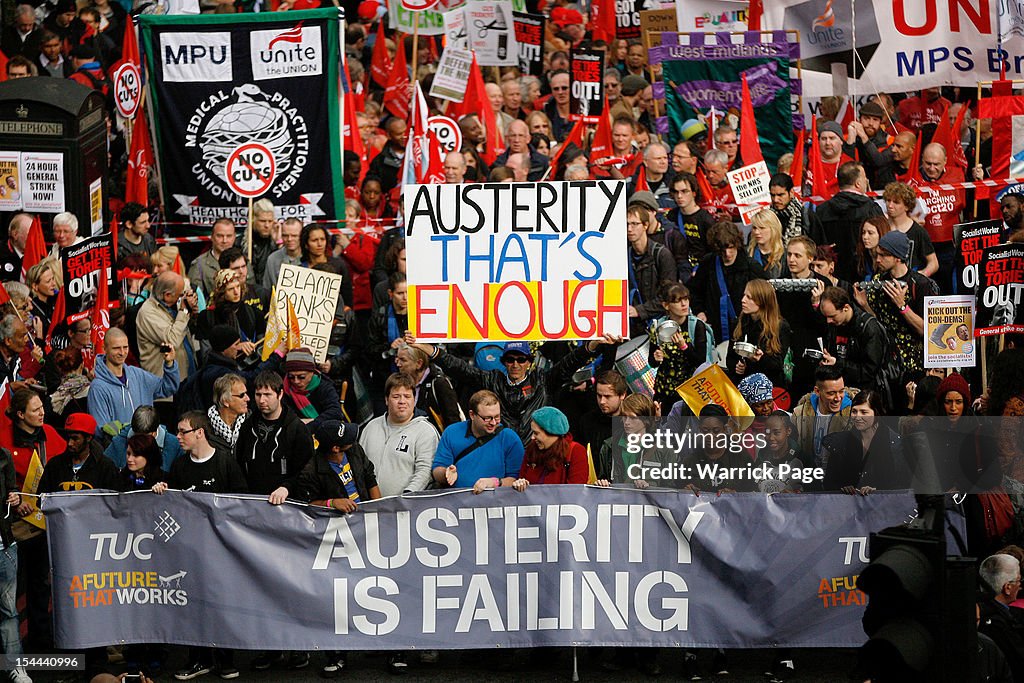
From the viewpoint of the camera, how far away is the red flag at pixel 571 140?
17.1 metres

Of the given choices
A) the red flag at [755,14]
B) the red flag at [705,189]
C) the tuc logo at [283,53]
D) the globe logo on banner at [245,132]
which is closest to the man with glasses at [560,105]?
the red flag at [755,14]

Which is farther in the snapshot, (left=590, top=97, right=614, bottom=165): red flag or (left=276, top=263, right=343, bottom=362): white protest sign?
(left=590, top=97, right=614, bottom=165): red flag

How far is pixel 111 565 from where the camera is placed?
1017cm

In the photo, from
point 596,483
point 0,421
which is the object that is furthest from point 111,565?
point 596,483

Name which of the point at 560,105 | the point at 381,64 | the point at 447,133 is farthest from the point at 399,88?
the point at 447,133

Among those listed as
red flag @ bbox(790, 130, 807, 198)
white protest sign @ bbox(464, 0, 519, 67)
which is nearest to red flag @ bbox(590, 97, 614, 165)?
red flag @ bbox(790, 130, 807, 198)

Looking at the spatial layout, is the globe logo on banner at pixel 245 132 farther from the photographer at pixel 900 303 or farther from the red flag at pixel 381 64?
the photographer at pixel 900 303

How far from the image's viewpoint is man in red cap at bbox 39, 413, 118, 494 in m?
Answer: 10.5

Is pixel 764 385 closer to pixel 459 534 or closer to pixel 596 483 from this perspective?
pixel 596 483

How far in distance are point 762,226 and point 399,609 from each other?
4.97 meters

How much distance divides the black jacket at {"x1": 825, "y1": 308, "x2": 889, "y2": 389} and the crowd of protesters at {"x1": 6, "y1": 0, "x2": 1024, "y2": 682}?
0.06 feet

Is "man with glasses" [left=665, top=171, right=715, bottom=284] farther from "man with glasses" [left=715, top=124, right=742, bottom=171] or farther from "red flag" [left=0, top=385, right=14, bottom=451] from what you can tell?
"red flag" [left=0, top=385, right=14, bottom=451]

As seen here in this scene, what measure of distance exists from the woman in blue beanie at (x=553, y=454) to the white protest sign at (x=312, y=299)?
291 cm

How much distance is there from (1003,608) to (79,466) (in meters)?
5.75
